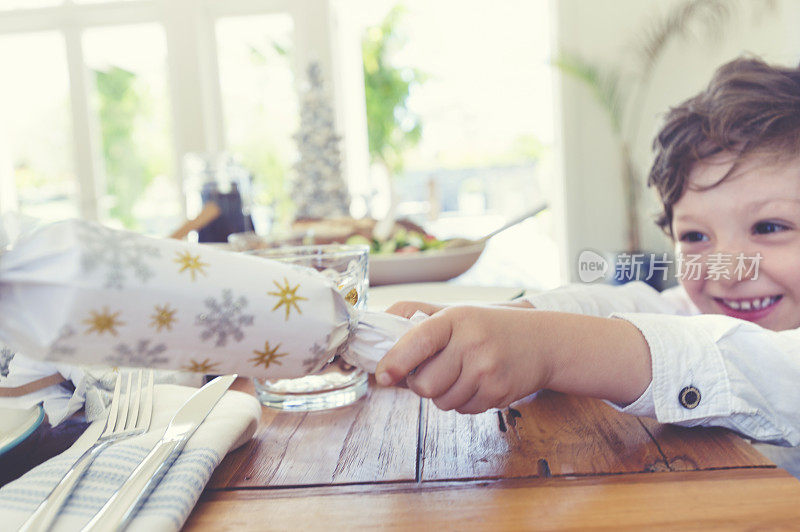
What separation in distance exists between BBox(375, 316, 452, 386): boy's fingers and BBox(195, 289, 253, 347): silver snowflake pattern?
0.27ft

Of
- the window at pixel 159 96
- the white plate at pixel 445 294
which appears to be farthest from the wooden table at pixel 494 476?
the window at pixel 159 96

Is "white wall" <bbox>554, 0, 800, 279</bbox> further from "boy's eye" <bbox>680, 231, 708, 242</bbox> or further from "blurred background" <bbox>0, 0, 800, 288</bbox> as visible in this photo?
"boy's eye" <bbox>680, 231, 708, 242</bbox>

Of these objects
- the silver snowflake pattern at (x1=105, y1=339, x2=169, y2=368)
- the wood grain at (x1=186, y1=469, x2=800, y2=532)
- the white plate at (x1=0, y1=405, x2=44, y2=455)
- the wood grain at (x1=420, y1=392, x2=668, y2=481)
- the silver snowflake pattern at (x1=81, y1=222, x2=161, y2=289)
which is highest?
the silver snowflake pattern at (x1=81, y1=222, x2=161, y2=289)

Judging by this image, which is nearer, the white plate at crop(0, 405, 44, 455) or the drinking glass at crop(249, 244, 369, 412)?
the white plate at crop(0, 405, 44, 455)

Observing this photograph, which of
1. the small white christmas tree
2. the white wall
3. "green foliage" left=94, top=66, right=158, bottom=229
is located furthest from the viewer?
"green foliage" left=94, top=66, right=158, bottom=229

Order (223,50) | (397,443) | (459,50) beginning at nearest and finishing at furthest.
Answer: (397,443)
(223,50)
(459,50)

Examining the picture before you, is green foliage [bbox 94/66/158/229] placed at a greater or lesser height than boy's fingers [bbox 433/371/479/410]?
greater

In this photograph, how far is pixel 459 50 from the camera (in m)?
7.10

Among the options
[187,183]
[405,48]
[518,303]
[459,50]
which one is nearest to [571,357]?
[518,303]

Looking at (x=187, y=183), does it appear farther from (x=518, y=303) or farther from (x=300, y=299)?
(x=300, y=299)

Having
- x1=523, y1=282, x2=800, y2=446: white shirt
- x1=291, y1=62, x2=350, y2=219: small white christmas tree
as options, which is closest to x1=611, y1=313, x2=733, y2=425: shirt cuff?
x1=523, y1=282, x2=800, y2=446: white shirt

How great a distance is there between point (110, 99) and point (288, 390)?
13.4 feet

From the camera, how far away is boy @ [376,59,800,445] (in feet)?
1.22

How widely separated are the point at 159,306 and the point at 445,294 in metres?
0.46
